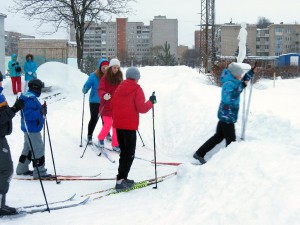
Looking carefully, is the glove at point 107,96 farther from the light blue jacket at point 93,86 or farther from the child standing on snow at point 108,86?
the light blue jacket at point 93,86

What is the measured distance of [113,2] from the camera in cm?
2439

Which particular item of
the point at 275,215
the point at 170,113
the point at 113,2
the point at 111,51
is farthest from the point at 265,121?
the point at 111,51

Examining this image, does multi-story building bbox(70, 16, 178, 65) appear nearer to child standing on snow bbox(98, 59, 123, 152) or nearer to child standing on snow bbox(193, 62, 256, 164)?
child standing on snow bbox(98, 59, 123, 152)

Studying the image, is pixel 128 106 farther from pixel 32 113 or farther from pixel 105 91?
pixel 105 91

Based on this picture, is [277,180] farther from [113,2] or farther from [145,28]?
[145,28]

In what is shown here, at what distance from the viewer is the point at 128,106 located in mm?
5340

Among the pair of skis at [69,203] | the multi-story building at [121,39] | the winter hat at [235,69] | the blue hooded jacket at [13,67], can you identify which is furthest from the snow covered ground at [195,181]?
the multi-story building at [121,39]

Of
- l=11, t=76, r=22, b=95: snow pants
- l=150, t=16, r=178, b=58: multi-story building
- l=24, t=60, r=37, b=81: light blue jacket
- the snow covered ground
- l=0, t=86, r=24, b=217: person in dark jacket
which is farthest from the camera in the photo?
l=150, t=16, r=178, b=58: multi-story building

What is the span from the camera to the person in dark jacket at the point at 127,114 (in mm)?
5336

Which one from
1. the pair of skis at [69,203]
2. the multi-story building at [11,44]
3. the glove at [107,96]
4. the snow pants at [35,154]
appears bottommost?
the pair of skis at [69,203]

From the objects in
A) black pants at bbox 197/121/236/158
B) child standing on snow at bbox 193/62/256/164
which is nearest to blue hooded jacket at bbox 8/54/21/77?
black pants at bbox 197/121/236/158

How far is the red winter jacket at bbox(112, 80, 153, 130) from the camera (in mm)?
5328

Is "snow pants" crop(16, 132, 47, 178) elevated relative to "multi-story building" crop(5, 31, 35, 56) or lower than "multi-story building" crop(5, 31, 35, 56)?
lower

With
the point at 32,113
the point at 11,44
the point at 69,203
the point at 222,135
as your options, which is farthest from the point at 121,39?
the point at 69,203
